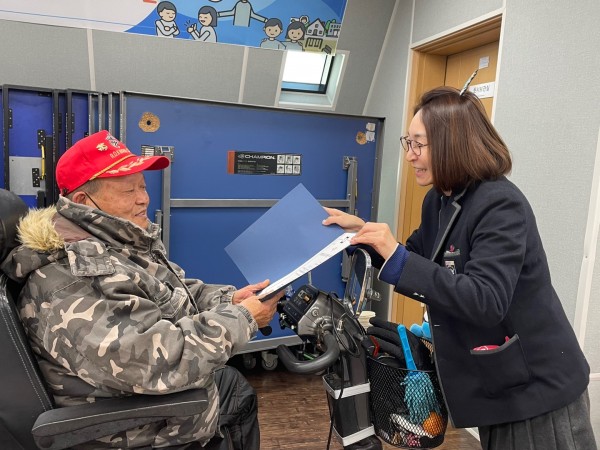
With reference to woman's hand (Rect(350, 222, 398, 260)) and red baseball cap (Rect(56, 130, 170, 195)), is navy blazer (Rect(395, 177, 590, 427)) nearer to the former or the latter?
woman's hand (Rect(350, 222, 398, 260))

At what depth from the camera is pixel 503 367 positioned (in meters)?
1.19

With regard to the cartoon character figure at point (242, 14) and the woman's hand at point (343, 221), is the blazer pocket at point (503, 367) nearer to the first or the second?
the woman's hand at point (343, 221)

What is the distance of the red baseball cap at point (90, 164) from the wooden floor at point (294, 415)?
1.49 m

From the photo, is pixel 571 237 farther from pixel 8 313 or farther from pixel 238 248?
pixel 8 313

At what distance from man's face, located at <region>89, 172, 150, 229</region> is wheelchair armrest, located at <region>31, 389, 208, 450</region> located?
0.52 m

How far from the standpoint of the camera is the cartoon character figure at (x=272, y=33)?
10.7 feet

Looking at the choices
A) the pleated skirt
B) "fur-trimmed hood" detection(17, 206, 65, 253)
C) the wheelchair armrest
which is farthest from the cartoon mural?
the pleated skirt

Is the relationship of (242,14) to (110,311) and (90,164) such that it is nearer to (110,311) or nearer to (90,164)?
(90,164)

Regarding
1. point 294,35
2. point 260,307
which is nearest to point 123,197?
point 260,307

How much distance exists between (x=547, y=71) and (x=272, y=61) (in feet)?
6.21

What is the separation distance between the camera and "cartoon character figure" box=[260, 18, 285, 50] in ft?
10.7

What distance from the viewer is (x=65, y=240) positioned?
3.84 ft

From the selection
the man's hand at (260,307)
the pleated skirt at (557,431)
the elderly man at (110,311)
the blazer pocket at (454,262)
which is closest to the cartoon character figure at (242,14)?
the elderly man at (110,311)


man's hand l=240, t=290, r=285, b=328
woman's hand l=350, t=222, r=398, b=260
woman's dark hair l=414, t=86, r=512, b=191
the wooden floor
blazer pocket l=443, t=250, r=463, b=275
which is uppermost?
woman's dark hair l=414, t=86, r=512, b=191
